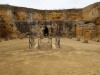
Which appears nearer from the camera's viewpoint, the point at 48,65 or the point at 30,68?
the point at 30,68

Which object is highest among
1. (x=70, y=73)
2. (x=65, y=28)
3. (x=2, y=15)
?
(x=2, y=15)

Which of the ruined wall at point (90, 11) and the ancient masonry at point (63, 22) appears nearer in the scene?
the ancient masonry at point (63, 22)

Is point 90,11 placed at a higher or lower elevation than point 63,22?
higher

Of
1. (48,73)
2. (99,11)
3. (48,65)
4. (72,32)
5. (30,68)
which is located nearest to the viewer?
(48,73)

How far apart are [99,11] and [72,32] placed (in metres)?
4.88

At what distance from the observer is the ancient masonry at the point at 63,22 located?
22031 mm

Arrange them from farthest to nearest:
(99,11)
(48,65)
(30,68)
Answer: (99,11), (48,65), (30,68)

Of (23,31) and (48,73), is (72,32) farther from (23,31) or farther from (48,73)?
(48,73)

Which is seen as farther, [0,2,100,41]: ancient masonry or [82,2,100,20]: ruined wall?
[82,2,100,20]: ruined wall

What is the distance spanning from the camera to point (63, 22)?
26156 millimetres

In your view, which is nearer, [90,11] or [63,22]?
[63,22]

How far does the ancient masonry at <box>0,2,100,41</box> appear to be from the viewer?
2203 centimetres

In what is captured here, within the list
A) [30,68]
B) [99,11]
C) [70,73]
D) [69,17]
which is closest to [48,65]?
[30,68]

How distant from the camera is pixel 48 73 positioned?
709 cm
